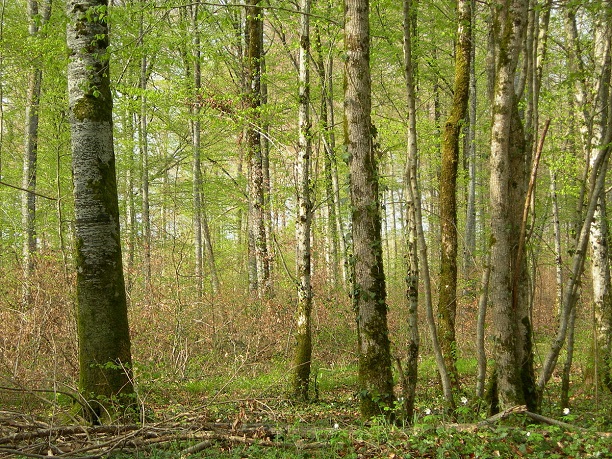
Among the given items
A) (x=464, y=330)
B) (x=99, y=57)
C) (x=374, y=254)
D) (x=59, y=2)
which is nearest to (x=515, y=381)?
(x=374, y=254)

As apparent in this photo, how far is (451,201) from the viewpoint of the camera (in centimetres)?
820

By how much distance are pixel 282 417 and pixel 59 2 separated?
13.4 metres

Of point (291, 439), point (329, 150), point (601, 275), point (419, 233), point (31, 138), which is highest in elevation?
point (31, 138)

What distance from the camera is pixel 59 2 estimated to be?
549 inches

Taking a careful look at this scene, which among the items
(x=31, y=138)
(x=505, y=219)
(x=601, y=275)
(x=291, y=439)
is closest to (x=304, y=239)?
(x=505, y=219)

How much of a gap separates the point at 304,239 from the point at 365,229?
274 cm

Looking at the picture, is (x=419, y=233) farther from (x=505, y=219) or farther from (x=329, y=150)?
(x=329, y=150)

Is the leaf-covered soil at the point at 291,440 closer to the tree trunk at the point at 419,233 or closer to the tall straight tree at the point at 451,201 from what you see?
the tree trunk at the point at 419,233

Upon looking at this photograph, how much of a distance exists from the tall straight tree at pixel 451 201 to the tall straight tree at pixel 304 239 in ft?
6.97

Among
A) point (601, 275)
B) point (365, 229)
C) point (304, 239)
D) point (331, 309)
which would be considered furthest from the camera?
point (331, 309)

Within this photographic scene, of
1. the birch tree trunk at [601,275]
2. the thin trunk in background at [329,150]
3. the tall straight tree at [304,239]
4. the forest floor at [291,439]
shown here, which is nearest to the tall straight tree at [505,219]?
the forest floor at [291,439]

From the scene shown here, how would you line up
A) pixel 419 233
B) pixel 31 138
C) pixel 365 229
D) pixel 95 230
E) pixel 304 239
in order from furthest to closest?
pixel 31 138, pixel 304 239, pixel 419 233, pixel 365 229, pixel 95 230

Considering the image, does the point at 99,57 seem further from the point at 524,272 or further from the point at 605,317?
the point at 605,317

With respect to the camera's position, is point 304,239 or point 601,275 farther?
point 601,275
